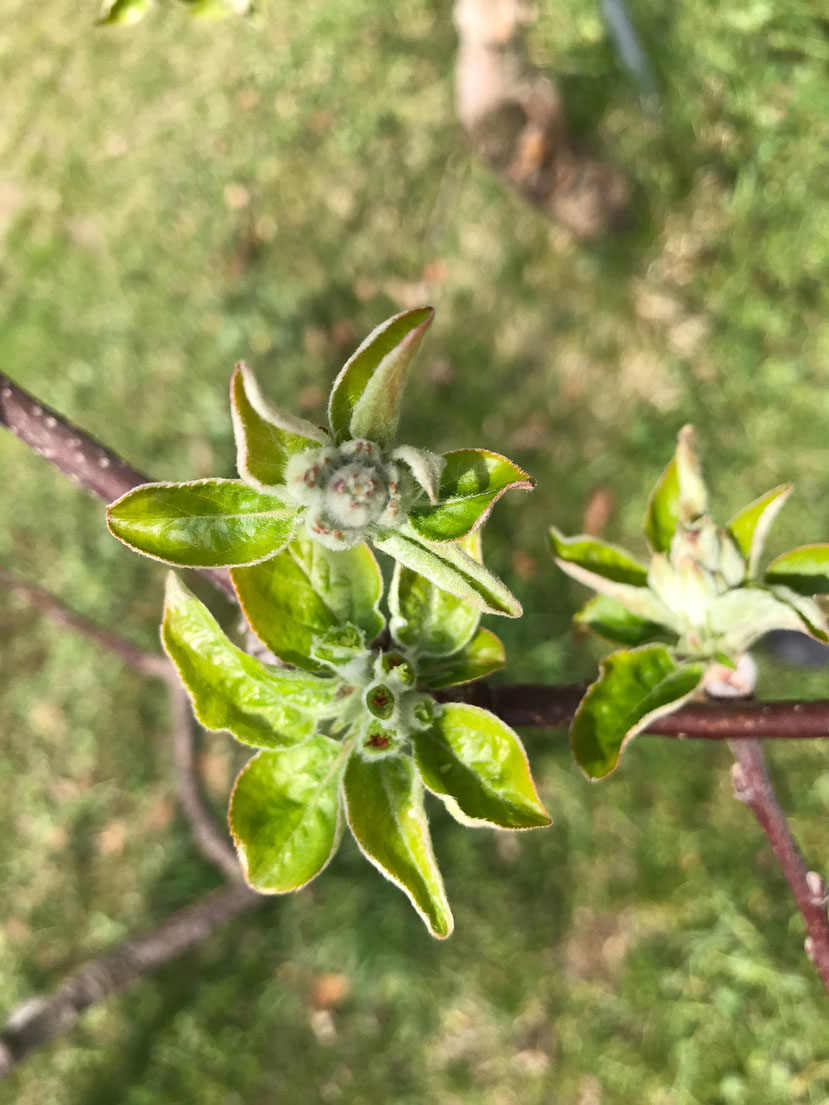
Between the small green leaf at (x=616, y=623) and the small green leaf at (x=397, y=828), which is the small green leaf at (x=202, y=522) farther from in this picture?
the small green leaf at (x=616, y=623)

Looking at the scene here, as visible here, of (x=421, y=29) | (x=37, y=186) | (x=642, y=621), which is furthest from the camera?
(x=37, y=186)

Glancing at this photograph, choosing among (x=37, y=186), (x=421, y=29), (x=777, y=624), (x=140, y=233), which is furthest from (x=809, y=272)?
(x=37, y=186)

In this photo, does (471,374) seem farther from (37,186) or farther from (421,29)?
(37,186)

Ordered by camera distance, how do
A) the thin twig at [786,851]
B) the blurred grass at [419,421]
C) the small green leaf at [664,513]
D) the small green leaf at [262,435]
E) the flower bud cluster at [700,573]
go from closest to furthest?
the small green leaf at [262,435]
the thin twig at [786,851]
the flower bud cluster at [700,573]
the small green leaf at [664,513]
the blurred grass at [419,421]

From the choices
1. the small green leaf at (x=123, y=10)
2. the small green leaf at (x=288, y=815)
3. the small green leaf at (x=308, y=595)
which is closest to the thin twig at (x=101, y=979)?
the small green leaf at (x=288, y=815)

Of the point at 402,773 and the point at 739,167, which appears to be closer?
the point at 402,773

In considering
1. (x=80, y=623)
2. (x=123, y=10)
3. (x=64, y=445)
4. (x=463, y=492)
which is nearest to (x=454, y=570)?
(x=463, y=492)
